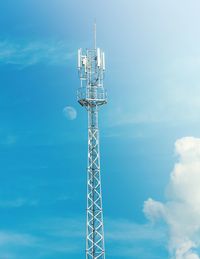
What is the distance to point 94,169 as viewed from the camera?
84625 mm

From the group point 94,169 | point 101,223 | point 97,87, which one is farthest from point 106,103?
point 101,223

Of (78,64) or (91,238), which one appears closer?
(91,238)

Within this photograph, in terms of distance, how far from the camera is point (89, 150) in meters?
85.3

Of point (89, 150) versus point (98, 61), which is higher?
point (98, 61)

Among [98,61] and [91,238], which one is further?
[98,61]

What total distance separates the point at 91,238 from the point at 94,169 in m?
8.00

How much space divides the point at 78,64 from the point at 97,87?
3.60m

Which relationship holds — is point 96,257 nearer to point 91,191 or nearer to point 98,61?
point 91,191

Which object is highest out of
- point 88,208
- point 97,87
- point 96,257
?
Answer: point 97,87

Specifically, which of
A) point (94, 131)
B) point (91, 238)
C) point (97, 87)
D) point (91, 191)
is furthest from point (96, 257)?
point (97, 87)

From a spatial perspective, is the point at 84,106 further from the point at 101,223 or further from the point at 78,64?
the point at 101,223

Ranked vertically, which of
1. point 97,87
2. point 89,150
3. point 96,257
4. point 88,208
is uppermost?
point 97,87

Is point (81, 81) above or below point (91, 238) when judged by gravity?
above

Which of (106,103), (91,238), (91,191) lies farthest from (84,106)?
(91,238)
